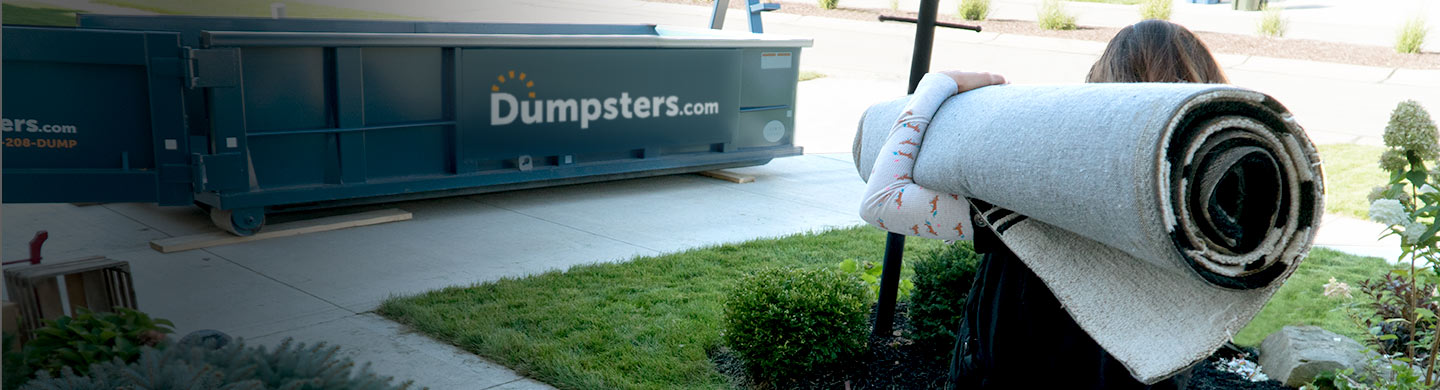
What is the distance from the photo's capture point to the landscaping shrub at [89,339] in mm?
1954

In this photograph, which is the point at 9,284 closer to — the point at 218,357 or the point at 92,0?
the point at 218,357

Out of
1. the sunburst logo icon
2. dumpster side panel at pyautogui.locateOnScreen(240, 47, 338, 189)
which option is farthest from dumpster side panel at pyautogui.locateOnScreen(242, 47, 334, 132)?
the sunburst logo icon

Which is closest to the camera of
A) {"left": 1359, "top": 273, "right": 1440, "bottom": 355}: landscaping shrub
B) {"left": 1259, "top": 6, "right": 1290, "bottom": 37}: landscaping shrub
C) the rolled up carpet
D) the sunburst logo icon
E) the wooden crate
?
the rolled up carpet

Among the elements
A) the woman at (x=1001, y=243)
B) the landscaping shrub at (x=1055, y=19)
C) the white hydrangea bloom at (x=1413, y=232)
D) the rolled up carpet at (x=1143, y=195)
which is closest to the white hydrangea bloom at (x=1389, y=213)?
the white hydrangea bloom at (x=1413, y=232)

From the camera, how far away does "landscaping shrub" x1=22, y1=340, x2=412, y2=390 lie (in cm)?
175

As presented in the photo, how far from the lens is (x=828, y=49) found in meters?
22.5

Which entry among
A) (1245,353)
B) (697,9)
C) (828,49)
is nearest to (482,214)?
(1245,353)

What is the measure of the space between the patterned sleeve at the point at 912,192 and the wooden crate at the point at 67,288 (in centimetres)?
158

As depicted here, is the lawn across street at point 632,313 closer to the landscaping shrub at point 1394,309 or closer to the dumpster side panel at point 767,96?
the landscaping shrub at point 1394,309

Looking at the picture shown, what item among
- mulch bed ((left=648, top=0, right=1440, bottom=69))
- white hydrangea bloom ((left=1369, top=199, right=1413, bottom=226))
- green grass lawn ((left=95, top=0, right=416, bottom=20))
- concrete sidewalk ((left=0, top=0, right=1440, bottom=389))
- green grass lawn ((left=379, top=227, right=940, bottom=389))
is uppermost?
green grass lawn ((left=95, top=0, right=416, bottom=20))

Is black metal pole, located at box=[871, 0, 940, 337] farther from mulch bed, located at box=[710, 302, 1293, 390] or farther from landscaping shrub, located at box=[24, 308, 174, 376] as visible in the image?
landscaping shrub, located at box=[24, 308, 174, 376]

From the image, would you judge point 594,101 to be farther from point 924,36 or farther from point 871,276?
point 924,36

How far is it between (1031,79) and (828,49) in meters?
4.86

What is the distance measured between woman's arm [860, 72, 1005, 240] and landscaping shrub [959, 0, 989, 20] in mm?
23639
